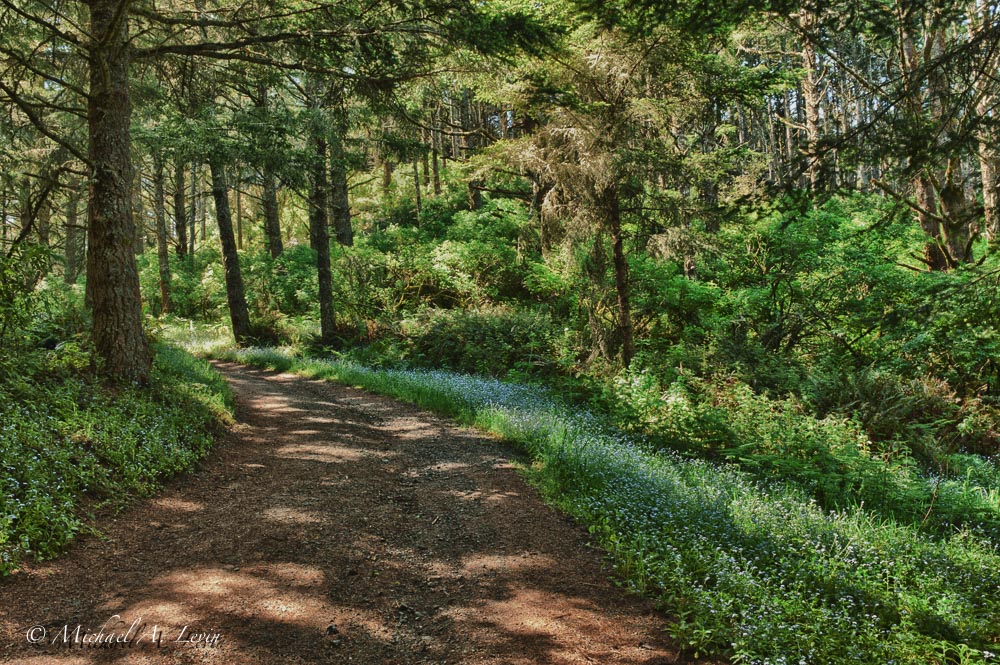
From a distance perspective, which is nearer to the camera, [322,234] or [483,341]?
[483,341]

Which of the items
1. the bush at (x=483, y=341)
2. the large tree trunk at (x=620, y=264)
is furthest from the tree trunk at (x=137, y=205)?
the large tree trunk at (x=620, y=264)

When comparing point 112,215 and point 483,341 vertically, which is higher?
point 112,215

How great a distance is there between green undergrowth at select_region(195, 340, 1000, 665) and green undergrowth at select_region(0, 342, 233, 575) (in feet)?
14.7

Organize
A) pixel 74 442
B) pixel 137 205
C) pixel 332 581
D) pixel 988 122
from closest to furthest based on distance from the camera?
pixel 988 122
pixel 332 581
pixel 74 442
pixel 137 205

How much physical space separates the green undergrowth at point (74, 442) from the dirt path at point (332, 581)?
0.26 m

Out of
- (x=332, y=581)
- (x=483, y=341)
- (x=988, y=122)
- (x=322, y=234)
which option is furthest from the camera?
(x=322, y=234)

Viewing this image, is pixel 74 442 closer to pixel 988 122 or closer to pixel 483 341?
pixel 988 122

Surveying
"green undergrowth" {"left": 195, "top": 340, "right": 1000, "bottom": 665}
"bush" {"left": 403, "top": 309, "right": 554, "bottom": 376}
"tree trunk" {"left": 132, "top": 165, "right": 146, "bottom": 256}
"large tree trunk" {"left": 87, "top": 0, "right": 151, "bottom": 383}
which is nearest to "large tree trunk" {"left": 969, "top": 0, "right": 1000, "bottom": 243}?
"green undergrowth" {"left": 195, "top": 340, "right": 1000, "bottom": 665}

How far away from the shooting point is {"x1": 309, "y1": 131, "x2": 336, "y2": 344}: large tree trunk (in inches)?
552

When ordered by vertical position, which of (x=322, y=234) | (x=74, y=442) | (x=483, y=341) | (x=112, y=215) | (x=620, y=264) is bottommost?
(x=483, y=341)

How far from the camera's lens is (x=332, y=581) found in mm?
4605

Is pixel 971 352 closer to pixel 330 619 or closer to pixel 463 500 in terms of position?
pixel 463 500

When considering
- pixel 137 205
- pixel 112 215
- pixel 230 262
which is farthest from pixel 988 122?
pixel 230 262

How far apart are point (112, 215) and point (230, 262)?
35.1 feet
